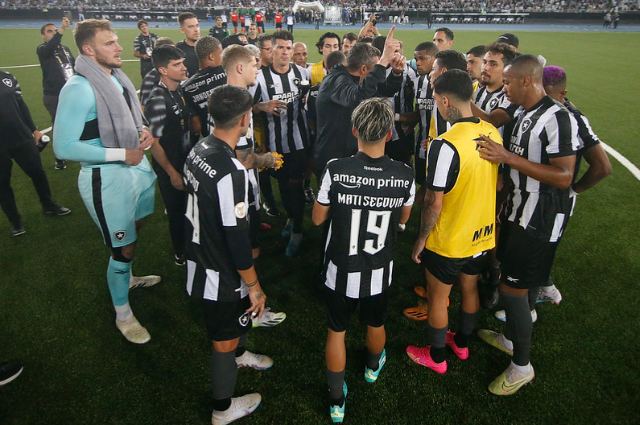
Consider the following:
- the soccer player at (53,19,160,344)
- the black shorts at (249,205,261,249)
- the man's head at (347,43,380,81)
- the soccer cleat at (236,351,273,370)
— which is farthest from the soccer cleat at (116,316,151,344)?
the man's head at (347,43,380,81)

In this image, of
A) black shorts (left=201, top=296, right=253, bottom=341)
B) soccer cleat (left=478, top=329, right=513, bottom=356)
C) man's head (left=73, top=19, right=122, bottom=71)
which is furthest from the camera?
soccer cleat (left=478, top=329, right=513, bottom=356)

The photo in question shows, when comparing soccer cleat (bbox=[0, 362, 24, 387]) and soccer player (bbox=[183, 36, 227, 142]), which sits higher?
soccer player (bbox=[183, 36, 227, 142])

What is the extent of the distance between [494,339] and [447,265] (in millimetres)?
1143

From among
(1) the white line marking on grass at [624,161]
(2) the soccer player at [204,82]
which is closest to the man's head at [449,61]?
(2) the soccer player at [204,82]

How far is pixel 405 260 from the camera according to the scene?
4.70 m

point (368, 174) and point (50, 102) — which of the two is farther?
point (50, 102)

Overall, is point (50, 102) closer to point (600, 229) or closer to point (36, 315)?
point (36, 315)

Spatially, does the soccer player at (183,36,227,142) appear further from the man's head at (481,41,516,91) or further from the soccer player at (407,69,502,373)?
the man's head at (481,41,516,91)

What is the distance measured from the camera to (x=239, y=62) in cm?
354

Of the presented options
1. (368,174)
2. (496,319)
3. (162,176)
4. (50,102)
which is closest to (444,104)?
(368,174)

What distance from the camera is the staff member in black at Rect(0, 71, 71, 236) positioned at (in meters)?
4.77

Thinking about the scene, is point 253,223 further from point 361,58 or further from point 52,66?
point 52,66

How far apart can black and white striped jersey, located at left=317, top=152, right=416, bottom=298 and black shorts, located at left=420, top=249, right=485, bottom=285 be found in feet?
1.60

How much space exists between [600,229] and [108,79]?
6.13m
